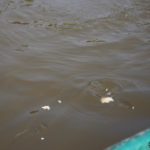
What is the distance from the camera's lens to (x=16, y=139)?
148cm

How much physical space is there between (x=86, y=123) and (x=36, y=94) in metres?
0.62

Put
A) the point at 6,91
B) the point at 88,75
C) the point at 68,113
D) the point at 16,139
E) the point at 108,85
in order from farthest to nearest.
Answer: the point at 88,75 → the point at 108,85 → the point at 6,91 → the point at 68,113 → the point at 16,139

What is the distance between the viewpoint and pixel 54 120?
167 centimetres

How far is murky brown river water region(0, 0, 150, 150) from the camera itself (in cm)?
155

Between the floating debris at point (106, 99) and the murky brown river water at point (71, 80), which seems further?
the floating debris at point (106, 99)

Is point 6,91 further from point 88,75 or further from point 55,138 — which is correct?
point 88,75

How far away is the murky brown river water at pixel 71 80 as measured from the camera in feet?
5.08

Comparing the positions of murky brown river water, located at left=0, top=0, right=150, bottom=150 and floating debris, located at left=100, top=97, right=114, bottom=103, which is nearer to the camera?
murky brown river water, located at left=0, top=0, right=150, bottom=150

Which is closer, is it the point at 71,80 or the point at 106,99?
the point at 106,99

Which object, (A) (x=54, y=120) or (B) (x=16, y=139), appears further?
(A) (x=54, y=120)

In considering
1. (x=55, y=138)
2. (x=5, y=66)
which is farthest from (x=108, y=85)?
(x=5, y=66)

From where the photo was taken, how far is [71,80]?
2244 mm

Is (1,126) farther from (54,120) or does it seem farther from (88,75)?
(88,75)

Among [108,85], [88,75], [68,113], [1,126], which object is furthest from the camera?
[88,75]
